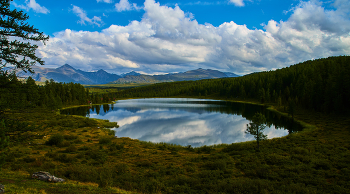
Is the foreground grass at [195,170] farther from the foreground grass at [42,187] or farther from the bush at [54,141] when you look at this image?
the bush at [54,141]

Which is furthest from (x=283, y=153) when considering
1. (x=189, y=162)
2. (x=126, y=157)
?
(x=126, y=157)

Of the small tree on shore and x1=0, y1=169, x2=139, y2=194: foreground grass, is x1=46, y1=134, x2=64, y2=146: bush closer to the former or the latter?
x1=0, y1=169, x2=139, y2=194: foreground grass

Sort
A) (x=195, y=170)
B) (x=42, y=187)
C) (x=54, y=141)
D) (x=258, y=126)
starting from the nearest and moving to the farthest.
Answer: (x=42, y=187)
(x=195, y=170)
(x=258, y=126)
(x=54, y=141)

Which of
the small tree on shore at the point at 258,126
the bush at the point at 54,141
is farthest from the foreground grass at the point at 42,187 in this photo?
the small tree on shore at the point at 258,126

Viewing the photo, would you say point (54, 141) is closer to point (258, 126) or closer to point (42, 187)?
point (42, 187)

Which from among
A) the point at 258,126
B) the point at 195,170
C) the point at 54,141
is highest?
the point at 258,126

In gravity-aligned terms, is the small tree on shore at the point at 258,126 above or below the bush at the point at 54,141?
above

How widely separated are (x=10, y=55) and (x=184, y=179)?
18.0 m

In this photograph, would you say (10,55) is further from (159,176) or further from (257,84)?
(257,84)

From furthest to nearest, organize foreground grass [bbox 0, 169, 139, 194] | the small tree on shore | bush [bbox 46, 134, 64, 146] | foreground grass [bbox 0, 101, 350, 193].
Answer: bush [bbox 46, 134, 64, 146] < the small tree on shore < foreground grass [bbox 0, 101, 350, 193] < foreground grass [bbox 0, 169, 139, 194]

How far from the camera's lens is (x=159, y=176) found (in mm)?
17375

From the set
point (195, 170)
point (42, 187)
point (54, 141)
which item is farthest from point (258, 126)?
point (54, 141)

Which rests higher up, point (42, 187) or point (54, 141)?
point (42, 187)

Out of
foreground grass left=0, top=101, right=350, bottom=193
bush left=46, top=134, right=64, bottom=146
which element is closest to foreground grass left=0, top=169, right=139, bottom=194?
foreground grass left=0, top=101, right=350, bottom=193
